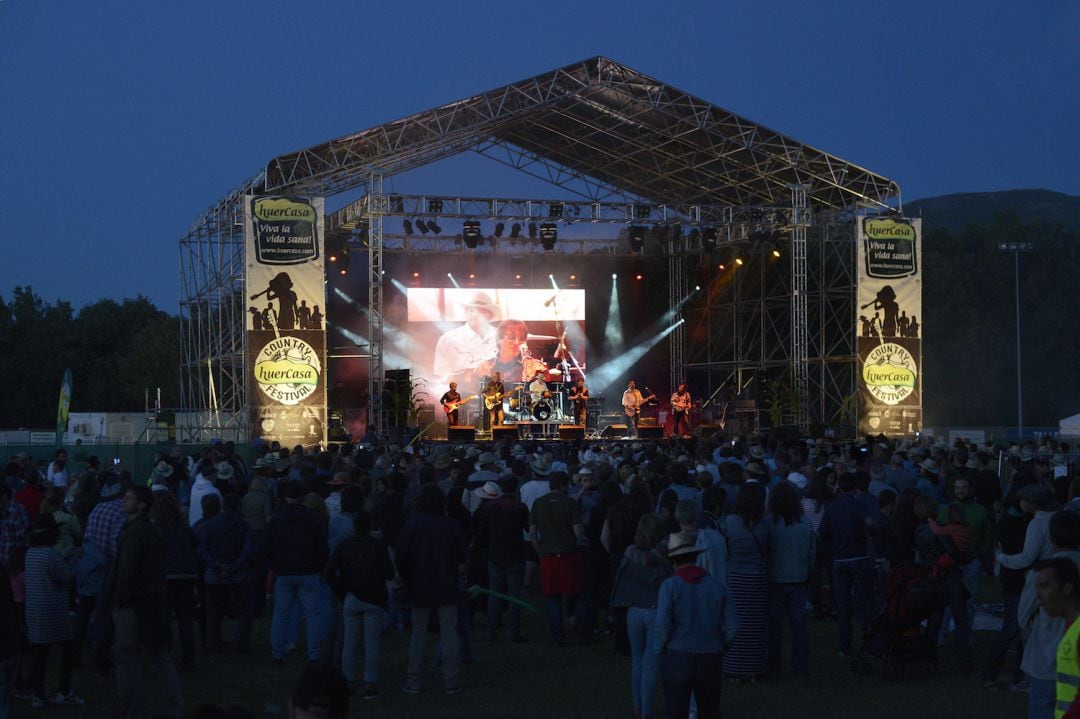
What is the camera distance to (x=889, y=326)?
27609mm

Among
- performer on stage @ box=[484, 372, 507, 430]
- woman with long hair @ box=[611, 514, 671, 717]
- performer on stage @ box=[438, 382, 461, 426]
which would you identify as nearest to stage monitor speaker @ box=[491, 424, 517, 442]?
performer on stage @ box=[484, 372, 507, 430]

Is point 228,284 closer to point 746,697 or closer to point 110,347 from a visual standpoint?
point 746,697

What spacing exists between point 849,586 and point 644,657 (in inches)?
98.0

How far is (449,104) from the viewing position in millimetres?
25359

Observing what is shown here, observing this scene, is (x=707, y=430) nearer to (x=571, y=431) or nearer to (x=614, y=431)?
(x=614, y=431)

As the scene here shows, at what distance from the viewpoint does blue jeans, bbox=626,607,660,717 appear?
7.09 metres

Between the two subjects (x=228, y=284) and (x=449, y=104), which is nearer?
(x=449, y=104)

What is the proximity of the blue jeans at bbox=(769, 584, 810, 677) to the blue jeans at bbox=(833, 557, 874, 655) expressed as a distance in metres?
0.65

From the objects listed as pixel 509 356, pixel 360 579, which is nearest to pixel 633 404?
pixel 509 356

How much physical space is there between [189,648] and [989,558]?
348 inches

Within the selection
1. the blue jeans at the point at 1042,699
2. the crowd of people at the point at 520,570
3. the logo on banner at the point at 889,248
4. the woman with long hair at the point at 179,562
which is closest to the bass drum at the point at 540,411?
the logo on banner at the point at 889,248

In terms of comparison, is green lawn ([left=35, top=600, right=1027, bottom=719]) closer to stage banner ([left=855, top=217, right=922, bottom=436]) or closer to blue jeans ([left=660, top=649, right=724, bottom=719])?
blue jeans ([left=660, top=649, right=724, bottom=719])

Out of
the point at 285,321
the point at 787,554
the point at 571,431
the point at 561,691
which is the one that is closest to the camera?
the point at 787,554

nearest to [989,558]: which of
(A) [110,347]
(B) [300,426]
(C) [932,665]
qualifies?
(C) [932,665]
